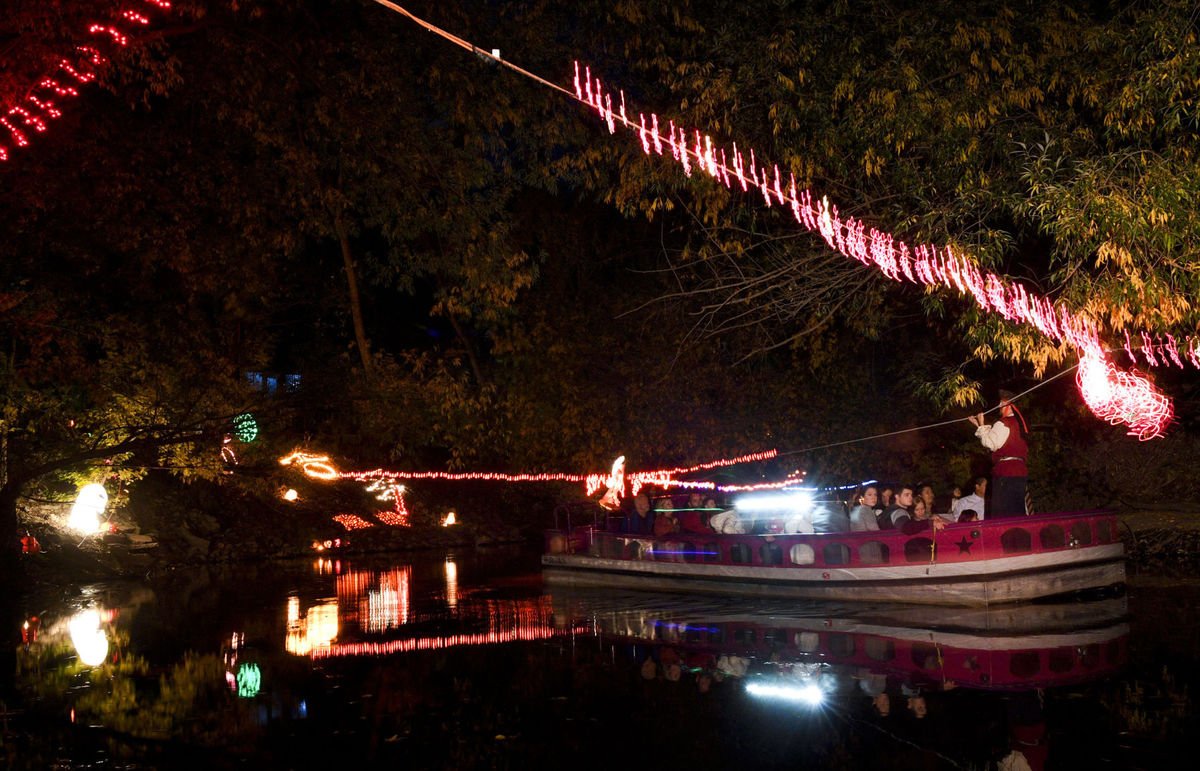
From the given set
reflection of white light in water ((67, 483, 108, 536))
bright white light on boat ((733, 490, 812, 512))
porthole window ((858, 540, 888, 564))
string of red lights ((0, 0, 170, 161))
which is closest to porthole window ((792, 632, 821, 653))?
porthole window ((858, 540, 888, 564))

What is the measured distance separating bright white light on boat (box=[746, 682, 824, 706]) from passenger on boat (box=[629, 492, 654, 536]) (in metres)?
9.99

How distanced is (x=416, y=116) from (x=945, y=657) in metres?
12.6

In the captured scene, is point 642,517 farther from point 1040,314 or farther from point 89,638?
point 89,638

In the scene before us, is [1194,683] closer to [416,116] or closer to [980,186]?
[980,186]

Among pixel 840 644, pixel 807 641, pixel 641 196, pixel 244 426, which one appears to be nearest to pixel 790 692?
pixel 840 644

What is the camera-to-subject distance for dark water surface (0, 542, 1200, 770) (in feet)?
23.9

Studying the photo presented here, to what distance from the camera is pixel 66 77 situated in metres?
15.6

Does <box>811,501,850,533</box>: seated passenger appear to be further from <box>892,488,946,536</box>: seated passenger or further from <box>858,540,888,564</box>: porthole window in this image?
<box>858,540,888,564</box>: porthole window

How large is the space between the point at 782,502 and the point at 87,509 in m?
18.2

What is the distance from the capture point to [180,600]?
1994cm

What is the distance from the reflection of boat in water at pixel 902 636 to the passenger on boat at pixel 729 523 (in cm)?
195

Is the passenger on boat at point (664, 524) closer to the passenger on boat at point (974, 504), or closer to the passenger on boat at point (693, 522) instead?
the passenger on boat at point (693, 522)

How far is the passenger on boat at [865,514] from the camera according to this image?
16188 mm

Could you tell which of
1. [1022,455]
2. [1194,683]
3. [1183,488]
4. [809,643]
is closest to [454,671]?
[809,643]
